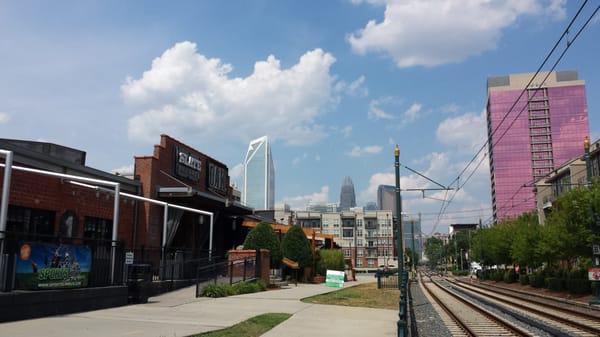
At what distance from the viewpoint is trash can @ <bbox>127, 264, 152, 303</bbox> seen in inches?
766

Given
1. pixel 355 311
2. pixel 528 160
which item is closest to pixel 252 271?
pixel 355 311

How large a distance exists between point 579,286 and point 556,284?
18.4ft

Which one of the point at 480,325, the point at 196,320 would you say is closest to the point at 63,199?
the point at 196,320

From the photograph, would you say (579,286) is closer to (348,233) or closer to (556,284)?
(556,284)

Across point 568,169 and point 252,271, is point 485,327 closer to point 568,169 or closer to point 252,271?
point 252,271

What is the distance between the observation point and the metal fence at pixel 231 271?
87.5ft

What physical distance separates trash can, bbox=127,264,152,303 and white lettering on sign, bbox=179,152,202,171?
612 inches

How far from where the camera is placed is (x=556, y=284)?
130 ft

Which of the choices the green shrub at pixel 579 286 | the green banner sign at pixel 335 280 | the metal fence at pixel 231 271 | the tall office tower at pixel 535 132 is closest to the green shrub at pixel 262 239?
the green banner sign at pixel 335 280

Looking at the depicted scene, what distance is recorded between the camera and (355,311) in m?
20.0

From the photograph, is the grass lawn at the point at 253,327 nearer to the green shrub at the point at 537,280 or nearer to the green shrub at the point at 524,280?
the green shrub at the point at 537,280

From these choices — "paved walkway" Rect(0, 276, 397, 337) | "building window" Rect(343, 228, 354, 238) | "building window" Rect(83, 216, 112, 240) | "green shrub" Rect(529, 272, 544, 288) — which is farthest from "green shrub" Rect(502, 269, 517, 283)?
"building window" Rect(343, 228, 354, 238)

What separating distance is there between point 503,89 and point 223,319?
17942 cm

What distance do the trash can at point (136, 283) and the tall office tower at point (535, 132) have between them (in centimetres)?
16591
